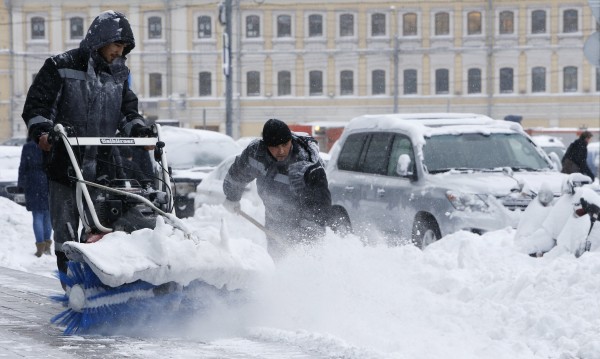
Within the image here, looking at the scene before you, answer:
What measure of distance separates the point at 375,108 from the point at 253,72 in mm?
6961

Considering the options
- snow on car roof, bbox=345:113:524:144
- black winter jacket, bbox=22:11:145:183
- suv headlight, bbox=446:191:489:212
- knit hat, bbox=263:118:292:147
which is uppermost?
black winter jacket, bbox=22:11:145:183

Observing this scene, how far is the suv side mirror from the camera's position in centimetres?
1234

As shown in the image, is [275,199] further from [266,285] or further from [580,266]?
[580,266]

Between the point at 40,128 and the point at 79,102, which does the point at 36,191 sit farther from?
the point at 40,128

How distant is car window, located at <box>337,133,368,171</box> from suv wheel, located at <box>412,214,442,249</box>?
1.55 metres

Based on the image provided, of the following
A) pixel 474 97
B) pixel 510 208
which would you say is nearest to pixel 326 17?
pixel 474 97

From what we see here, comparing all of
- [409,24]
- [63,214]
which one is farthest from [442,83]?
[63,214]

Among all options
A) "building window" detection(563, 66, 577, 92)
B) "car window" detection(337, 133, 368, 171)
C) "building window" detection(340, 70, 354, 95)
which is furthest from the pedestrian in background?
"building window" detection(563, 66, 577, 92)

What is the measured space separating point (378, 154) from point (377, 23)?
2049 inches

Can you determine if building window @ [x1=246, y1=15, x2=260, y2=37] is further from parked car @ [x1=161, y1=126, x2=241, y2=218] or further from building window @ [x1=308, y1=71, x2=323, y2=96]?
parked car @ [x1=161, y1=126, x2=241, y2=218]

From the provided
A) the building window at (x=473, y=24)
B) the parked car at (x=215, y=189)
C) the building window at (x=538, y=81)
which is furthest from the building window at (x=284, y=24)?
the parked car at (x=215, y=189)

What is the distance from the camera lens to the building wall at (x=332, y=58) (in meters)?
63.8

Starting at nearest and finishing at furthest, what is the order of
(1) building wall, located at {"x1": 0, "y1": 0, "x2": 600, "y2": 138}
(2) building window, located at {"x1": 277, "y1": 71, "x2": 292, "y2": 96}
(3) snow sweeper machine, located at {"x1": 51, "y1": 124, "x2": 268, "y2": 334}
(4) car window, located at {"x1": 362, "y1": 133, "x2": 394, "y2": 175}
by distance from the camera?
(3) snow sweeper machine, located at {"x1": 51, "y1": 124, "x2": 268, "y2": 334}
(4) car window, located at {"x1": 362, "y1": 133, "x2": 394, "y2": 175}
(1) building wall, located at {"x1": 0, "y1": 0, "x2": 600, "y2": 138}
(2) building window, located at {"x1": 277, "y1": 71, "x2": 292, "y2": 96}

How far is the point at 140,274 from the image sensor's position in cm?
661
